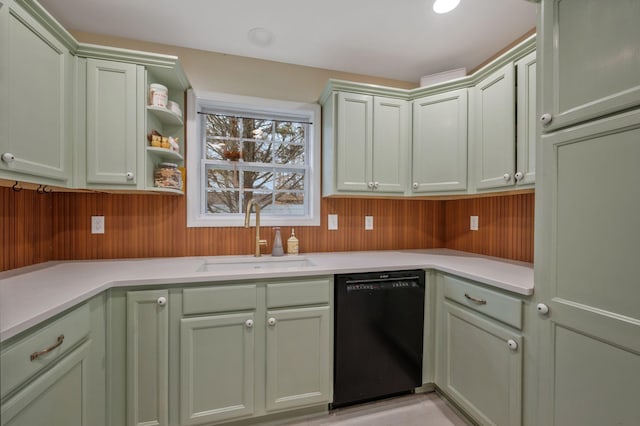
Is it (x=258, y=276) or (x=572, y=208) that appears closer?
(x=572, y=208)

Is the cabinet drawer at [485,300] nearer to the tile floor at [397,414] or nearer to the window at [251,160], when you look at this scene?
the tile floor at [397,414]

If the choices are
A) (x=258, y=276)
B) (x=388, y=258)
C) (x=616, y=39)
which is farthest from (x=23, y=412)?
(x=616, y=39)

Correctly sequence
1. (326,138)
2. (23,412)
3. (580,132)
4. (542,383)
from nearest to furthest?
(23,412) < (580,132) < (542,383) < (326,138)

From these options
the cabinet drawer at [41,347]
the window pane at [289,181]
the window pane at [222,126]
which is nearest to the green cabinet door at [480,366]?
the window pane at [289,181]

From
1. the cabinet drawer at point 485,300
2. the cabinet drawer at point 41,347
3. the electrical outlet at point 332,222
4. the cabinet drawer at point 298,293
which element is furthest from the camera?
the electrical outlet at point 332,222

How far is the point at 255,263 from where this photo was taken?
1989mm

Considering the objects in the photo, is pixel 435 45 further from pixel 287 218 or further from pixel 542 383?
pixel 542 383

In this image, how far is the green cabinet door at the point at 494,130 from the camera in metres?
1.65

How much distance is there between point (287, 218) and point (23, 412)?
5.38ft

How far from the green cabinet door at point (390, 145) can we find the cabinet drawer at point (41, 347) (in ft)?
6.04

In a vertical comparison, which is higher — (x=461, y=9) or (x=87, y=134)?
(x=461, y=9)

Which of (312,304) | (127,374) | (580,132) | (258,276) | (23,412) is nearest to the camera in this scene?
(23,412)

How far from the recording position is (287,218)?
2240 mm

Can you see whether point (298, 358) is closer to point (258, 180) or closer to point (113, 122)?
point (258, 180)
